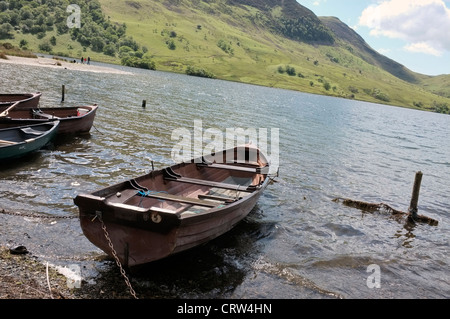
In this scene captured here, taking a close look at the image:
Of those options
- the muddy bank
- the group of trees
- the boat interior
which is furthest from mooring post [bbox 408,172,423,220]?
the group of trees

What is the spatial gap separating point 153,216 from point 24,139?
13.8 m

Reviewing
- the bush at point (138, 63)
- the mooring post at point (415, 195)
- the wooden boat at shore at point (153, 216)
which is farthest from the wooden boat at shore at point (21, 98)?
the bush at point (138, 63)

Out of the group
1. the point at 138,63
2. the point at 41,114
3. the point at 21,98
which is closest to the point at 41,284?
the point at 41,114

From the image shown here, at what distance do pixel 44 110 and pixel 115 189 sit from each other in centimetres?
1767

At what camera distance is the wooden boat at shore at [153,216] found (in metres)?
8.23

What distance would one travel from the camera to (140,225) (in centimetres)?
823

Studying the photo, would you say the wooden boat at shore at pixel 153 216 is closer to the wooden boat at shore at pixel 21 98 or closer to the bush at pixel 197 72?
the wooden boat at shore at pixel 21 98

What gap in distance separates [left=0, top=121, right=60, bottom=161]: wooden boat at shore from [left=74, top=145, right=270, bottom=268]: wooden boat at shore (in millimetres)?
7769

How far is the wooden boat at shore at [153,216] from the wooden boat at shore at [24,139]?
777 centimetres

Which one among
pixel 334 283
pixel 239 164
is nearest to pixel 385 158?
pixel 239 164

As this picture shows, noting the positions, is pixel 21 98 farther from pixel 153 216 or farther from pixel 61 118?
pixel 153 216

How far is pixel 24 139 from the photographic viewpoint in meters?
18.7

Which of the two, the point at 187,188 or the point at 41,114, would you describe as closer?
the point at 187,188

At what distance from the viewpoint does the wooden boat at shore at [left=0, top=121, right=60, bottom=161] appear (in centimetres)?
1595
